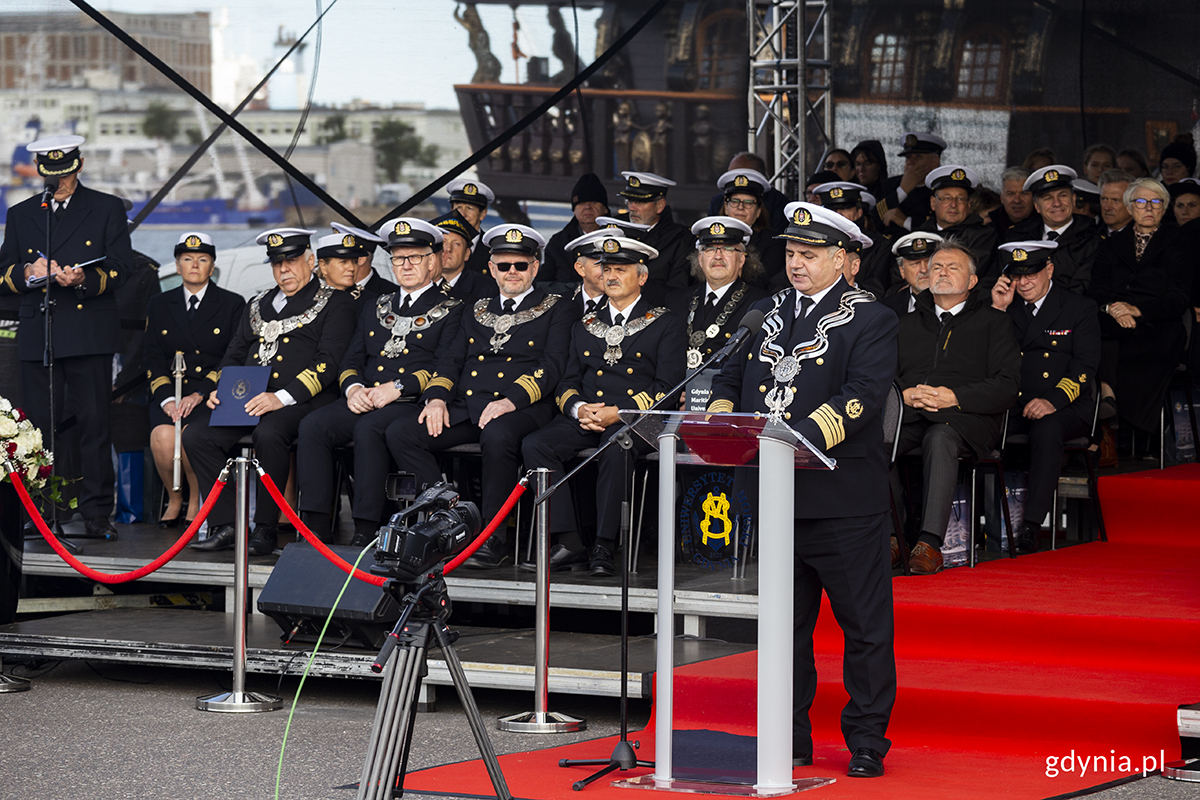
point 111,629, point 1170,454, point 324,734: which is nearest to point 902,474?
point 1170,454

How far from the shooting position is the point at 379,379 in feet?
22.9

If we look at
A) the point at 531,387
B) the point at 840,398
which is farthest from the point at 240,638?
the point at 840,398

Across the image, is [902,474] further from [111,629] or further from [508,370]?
[111,629]

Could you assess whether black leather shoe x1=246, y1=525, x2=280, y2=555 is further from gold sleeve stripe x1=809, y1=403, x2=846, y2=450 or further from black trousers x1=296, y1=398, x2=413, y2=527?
gold sleeve stripe x1=809, y1=403, x2=846, y2=450

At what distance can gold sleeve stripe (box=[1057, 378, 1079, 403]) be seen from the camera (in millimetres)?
6590

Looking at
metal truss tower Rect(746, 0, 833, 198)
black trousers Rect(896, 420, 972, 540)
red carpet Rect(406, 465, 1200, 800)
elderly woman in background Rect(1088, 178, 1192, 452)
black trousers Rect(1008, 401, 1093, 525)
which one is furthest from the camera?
metal truss tower Rect(746, 0, 833, 198)

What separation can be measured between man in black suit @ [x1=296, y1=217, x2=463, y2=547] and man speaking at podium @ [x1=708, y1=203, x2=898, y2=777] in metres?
2.67

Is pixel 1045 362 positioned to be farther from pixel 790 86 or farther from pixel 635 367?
pixel 790 86

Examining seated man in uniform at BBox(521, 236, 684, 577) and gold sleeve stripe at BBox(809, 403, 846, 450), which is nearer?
gold sleeve stripe at BBox(809, 403, 846, 450)

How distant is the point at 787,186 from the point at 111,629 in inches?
196

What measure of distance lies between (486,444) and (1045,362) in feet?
8.55

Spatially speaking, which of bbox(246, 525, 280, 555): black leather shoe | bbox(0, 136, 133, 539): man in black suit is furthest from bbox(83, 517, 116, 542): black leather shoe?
bbox(246, 525, 280, 555): black leather shoe

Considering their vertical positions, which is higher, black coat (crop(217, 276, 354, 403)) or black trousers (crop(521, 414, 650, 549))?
black coat (crop(217, 276, 354, 403))

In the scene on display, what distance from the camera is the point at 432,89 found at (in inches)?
398
